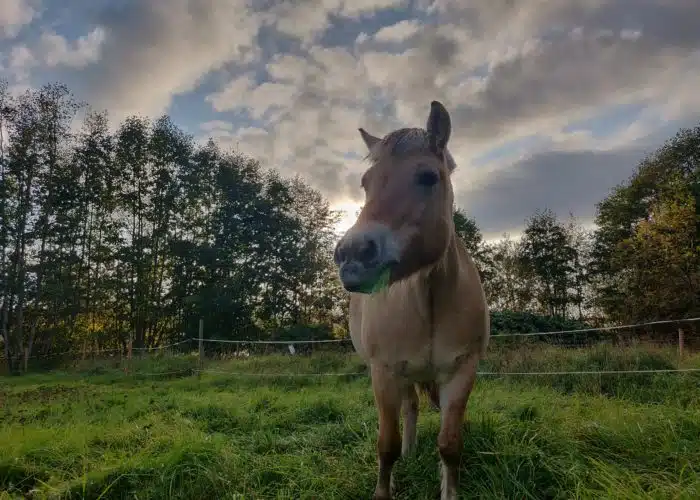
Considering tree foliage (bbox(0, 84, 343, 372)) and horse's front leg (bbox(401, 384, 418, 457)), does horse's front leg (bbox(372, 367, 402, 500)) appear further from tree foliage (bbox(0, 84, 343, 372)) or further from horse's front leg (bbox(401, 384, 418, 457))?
tree foliage (bbox(0, 84, 343, 372))

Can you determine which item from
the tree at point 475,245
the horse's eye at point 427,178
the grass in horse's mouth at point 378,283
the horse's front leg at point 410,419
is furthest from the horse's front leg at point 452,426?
the tree at point 475,245

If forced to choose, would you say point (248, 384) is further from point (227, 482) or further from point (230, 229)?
point (230, 229)

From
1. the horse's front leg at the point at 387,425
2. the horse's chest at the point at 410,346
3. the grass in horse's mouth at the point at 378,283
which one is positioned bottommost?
the horse's front leg at the point at 387,425

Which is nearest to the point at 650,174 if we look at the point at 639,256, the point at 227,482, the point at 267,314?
the point at 639,256

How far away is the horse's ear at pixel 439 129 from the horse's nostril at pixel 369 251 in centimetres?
93

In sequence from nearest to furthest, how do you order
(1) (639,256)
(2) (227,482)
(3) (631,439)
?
(2) (227,482) → (3) (631,439) → (1) (639,256)

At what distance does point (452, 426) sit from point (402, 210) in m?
1.41

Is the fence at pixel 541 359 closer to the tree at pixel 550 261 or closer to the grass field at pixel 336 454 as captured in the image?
the grass field at pixel 336 454

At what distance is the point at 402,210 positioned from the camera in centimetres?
221

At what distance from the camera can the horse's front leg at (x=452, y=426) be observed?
103 inches

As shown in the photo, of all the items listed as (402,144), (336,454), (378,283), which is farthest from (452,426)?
(402,144)

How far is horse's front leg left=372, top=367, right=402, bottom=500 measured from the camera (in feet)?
9.08

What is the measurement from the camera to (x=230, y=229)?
29375 mm

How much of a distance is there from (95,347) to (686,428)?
29.1 metres
